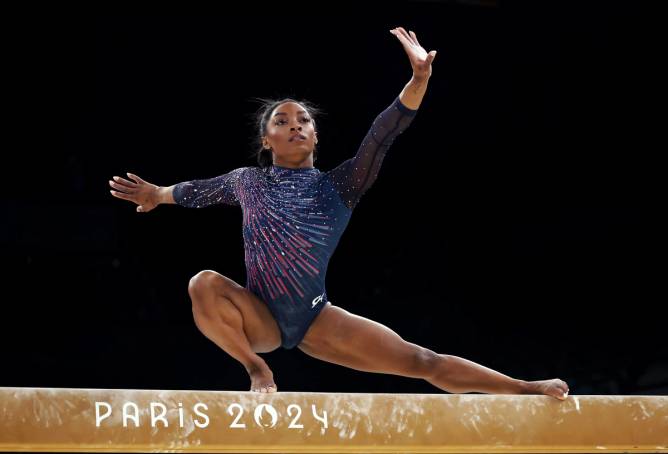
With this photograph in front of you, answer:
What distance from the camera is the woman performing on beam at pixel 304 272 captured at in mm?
2777

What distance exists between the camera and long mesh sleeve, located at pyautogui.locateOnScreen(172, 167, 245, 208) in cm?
315

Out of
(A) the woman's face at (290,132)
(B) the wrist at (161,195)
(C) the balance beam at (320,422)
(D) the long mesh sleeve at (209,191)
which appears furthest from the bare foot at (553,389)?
(B) the wrist at (161,195)

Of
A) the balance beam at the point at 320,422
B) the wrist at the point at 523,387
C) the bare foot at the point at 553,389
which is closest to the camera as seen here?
the balance beam at the point at 320,422

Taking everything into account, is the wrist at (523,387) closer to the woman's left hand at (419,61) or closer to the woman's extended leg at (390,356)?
the woman's extended leg at (390,356)

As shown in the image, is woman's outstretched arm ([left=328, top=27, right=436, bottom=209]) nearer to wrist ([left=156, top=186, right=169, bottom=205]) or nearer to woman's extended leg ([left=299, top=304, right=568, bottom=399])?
woman's extended leg ([left=299, top=304, right=568, bottom=399])

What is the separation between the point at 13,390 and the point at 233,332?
77 centimetres

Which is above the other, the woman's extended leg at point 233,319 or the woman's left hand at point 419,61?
the woman's left hand at point 419,61

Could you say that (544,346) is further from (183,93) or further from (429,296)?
(183,93)

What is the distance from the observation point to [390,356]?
9.39 feet

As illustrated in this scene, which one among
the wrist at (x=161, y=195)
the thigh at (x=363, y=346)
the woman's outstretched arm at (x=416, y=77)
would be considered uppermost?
the woman's outstretched arm at (x=416, y=77)

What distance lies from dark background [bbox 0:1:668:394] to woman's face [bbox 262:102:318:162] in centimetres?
229

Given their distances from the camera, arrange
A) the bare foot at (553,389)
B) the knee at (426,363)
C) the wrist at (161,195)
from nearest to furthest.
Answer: the bare foot at (553,389) → the knee at (426,363) → the wrist at (161,195)

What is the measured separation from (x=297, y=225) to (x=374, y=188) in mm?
3344

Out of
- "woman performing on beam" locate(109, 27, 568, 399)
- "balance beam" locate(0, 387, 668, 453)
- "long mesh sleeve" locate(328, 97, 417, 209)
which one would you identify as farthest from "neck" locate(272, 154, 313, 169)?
"balance beam" locate(0, 387, 668, 453)
